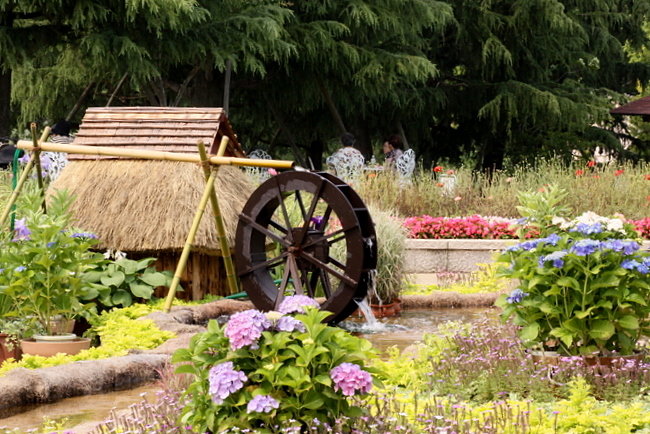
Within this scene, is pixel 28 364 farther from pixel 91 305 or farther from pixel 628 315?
pixel 628 315

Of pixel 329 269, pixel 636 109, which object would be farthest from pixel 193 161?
pixel 636 109

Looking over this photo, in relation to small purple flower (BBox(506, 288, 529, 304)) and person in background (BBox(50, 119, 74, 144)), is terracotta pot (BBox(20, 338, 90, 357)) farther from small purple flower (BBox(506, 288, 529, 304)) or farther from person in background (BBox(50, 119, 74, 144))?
person in background (BBox(50, 119, 74, 144))

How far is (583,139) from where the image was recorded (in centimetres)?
2538

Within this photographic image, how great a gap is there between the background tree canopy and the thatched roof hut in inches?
208

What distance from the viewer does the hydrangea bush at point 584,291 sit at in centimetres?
520

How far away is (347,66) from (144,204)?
11873mm

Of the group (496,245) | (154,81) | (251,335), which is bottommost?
(496,245)

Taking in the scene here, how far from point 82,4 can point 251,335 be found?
12262 millimetres

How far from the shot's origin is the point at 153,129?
31.1ft

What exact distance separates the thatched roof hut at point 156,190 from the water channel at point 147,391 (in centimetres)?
155

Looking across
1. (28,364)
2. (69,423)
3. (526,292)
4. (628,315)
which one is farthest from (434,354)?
(28,364)

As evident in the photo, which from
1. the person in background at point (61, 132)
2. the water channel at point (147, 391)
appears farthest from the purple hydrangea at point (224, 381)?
the person in background at point (61, 132)

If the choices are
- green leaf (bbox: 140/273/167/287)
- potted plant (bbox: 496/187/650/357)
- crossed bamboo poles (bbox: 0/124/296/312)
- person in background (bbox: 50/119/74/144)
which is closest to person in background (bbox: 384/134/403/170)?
person in background (bbox: 50/119/74/144)

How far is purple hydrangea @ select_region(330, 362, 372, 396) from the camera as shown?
146 inches
